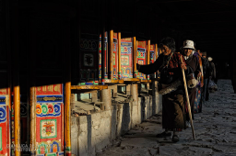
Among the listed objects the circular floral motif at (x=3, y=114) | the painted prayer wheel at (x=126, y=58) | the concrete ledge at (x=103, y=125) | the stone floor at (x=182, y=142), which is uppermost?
the painted prayer wheel at (x=126, y=58)

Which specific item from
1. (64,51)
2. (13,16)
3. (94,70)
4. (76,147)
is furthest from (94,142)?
(13,16)

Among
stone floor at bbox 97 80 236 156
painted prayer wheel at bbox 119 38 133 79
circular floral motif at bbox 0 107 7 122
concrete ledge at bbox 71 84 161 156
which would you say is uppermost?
painted prayer wheel at bbox 119 38 133 79

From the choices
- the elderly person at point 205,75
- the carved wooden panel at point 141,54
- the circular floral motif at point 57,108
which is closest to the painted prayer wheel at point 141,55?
the carved wooden panel at point 141,54

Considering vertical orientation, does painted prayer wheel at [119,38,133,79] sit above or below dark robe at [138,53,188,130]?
above

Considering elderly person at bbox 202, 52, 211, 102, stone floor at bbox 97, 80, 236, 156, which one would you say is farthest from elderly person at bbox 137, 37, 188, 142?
elderly person at bbox 202, 52, 211, 102

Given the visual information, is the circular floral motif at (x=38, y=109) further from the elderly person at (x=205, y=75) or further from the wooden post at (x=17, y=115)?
the elderly person at (x=205, y=75)

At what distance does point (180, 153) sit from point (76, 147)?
1.59 m

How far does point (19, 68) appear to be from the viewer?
3.22 m

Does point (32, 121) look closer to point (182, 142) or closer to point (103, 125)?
point (103, 125)

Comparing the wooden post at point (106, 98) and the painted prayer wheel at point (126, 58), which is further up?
the painted prayer wheel at point (126, 58)

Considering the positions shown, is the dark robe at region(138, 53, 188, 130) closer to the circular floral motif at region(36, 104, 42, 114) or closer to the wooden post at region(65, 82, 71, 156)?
the wooden post at region(65, 82, 71, 156)

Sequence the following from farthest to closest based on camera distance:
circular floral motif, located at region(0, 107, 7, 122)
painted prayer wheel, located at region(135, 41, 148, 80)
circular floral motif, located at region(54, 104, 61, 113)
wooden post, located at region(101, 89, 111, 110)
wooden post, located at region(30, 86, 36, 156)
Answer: painted prayer wheel, located at region(135, 41, 148, 80), wooden post, located at region(101, 89, 111, 110), circular floral motif, located at region(54, 104, 61, 113), wooden post, located at region(30, 86, 36, 156), circular floral motif, located at region(0, 107, 7, 122)

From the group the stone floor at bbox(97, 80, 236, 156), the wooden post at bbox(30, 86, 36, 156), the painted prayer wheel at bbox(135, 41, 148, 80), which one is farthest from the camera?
the painted prayer wheel at bbox(135, 41, 148, 80)

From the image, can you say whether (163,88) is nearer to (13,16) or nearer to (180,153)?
(180,153)
